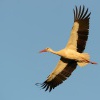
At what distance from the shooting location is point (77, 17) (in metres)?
28.5

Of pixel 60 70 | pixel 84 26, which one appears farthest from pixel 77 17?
pixel 60 70

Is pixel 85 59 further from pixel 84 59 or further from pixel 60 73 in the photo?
pixel 60 73

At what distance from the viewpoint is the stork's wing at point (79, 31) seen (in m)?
28.3

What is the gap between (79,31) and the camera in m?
28.3

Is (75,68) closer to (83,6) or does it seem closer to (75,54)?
(75,54)

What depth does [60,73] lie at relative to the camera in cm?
2920

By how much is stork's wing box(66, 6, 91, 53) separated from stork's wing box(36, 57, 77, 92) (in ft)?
2.53

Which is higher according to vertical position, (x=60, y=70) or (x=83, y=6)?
(x=83, y=6)

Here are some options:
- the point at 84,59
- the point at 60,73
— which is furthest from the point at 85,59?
the point at 60,73

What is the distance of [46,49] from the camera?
29.0 metres

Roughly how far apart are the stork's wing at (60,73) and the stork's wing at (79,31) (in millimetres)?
770

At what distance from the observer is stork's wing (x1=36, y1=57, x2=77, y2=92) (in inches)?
1139

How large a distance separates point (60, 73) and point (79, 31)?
6.97 ft

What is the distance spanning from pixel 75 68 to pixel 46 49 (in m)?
1.48
